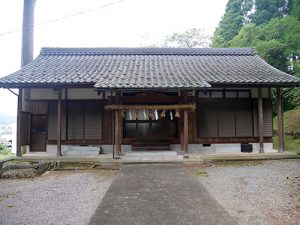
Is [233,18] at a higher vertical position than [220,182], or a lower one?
higher

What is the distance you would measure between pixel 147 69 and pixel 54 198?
7.91 metres

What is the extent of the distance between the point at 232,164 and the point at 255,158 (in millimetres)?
1301

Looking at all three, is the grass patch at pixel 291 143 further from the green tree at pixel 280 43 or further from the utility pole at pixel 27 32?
the utility pole at pixel 27 32

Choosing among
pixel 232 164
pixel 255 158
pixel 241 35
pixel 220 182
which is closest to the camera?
pixel 220 182

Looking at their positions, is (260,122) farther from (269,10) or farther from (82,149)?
(269,10)

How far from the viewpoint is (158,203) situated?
506 centimetres

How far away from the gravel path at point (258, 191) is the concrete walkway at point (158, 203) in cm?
33

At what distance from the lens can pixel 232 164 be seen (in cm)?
961

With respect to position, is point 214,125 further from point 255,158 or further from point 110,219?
point 110,219

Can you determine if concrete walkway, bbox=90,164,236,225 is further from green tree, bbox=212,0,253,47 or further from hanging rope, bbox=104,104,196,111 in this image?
→ green tree, bbox=212,0,253,47

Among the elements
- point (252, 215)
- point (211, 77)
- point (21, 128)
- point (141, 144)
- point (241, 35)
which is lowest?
point (252, 215)

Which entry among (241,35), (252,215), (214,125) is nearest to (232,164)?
(214,125)

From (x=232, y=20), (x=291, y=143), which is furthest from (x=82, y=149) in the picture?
(x=232, y=20)

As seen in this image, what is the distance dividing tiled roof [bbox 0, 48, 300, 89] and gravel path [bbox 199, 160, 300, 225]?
11.2 ft
